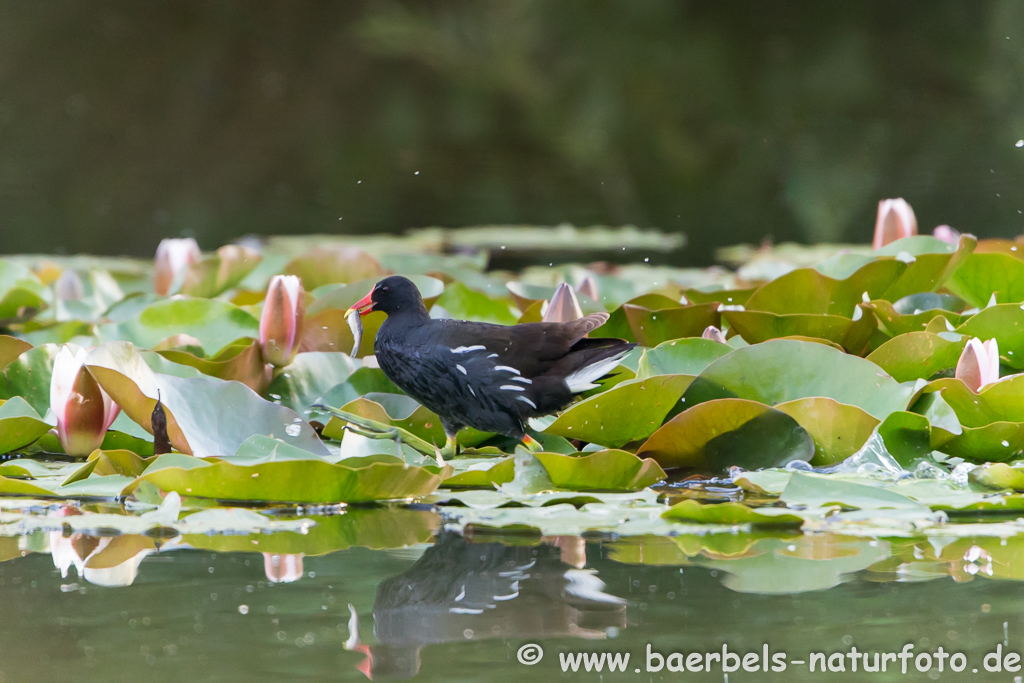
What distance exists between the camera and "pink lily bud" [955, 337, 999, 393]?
4.33ft

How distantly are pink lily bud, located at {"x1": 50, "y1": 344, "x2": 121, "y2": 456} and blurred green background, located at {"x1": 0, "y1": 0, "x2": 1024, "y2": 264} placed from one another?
3.90 m

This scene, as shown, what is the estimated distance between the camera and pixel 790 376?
1360 mm

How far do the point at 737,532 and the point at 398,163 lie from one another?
19.8ft

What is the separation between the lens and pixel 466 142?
7457 millimetres

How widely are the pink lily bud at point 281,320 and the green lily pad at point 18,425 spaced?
12.9 inches

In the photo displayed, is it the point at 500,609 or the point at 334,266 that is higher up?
the point at 334,266

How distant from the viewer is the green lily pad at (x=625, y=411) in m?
1.28

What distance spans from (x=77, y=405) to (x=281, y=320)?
12.4 inches

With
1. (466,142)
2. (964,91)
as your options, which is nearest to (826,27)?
(964,91)

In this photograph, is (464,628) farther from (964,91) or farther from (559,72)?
(964,91)

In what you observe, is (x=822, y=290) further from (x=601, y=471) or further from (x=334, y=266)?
(x=334, y=266)

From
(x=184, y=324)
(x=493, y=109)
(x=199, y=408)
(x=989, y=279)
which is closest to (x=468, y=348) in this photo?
(x=199, y=408)

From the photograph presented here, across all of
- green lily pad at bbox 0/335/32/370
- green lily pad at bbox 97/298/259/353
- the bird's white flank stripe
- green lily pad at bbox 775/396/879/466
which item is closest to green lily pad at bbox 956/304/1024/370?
green lily pad at bbox 775/396/879/466

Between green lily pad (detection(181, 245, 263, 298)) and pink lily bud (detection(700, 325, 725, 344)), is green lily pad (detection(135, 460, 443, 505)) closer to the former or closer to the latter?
pink lily bud (detection(700, 325, 725, 344))
